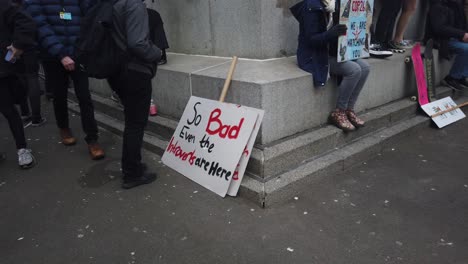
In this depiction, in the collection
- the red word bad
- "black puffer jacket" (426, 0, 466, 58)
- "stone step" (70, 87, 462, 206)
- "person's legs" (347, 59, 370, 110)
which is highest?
"black puffer jacket" (426, 0, 466, 58)

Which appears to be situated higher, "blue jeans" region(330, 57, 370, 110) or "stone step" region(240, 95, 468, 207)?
"blue jeans" region(330, 57, 370, 110)

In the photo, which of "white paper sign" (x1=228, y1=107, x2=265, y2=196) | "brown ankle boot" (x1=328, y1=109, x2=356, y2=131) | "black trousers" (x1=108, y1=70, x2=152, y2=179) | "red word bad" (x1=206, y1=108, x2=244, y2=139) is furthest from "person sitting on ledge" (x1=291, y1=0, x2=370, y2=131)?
"black trousers" (x1=108, y1=70, x2=152, y2=179)

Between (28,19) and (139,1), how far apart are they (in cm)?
142

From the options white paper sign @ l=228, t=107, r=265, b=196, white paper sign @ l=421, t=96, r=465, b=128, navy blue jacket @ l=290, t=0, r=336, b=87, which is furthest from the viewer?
white paper sign @ l=421, t=96, r=465, b=128

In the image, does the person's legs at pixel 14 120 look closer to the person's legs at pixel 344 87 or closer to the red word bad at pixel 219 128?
the red word bad at pixel 219 128

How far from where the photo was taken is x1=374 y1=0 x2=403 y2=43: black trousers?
568cm

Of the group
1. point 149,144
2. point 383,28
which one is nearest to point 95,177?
point 149,144

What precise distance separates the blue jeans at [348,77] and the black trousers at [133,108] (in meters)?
1.99

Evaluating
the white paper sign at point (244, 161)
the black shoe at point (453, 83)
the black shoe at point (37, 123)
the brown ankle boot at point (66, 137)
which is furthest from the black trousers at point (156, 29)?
the black shoe at point (453, 83)

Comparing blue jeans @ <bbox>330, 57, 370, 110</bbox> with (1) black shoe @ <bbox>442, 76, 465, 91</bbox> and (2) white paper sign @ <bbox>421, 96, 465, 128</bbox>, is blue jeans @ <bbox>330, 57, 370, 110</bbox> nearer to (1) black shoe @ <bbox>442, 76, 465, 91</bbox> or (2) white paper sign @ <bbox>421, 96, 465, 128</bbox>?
(2) white paper sign @ <bbox>421, 96, 465, 128</bbox>

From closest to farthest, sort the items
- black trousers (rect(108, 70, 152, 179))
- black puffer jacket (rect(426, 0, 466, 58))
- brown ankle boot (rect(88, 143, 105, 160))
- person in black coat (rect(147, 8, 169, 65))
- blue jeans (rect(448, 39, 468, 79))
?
1. black trousers (rect(108, 70, 152, 179))
2. brown ankle boot (rect(88, 143, 105, 160))
3. person in black coat (rect(147, 8, 169, 65))
4. black puffer jacket (rect(426, 0, 466, 58))
5. blue jeans (rect(448, 39, 468, 79))

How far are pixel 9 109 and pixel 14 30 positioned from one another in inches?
34.3

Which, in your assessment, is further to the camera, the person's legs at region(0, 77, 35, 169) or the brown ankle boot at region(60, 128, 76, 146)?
the brown ankle boot at region(60, 128, 76, 146)

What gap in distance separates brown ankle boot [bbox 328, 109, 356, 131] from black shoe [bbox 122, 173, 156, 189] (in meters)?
2.05
